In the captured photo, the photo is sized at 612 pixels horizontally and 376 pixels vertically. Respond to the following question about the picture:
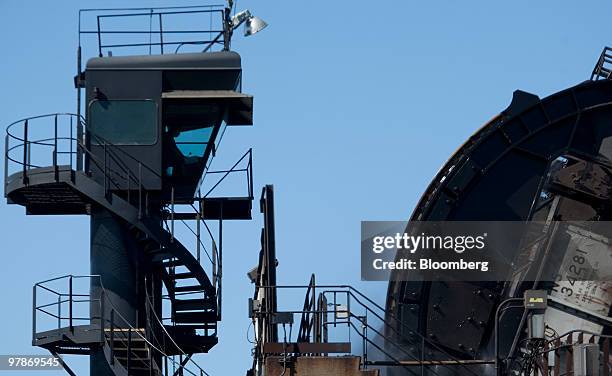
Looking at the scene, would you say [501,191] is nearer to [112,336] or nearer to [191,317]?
[191,317]

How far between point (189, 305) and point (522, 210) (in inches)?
295

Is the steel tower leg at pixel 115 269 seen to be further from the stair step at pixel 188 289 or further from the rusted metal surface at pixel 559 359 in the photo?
the rusted metal surface at pixel 559 359

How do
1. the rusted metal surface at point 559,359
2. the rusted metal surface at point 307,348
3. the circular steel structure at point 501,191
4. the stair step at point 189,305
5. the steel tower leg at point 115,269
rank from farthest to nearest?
the stair step at point 189,305
the circular steel structure at point 501,191
the steel tower leg at point 115,269
the rusted metal surface at point 307,348
the rusted metal surface at point 559,359

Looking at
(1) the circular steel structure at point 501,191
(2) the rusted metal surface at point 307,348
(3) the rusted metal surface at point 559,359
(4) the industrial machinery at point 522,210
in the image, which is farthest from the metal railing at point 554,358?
Result: (2) the rusted metal surface at point 307,348

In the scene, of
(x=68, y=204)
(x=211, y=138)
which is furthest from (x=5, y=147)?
(x=211, y=138)

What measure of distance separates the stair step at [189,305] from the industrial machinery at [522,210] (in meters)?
4.35

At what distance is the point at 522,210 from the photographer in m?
36.7

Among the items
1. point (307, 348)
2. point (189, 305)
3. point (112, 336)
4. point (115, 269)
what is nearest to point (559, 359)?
point (307, 348)

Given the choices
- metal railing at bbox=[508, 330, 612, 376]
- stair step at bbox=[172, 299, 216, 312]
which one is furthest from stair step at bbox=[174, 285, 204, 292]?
metal railing at bbox=[508, 330, 612, 376]

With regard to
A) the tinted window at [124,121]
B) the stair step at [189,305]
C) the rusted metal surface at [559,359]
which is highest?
the tinted window at [124,121]

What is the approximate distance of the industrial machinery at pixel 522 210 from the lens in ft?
116

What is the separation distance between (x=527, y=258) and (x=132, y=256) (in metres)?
8.15

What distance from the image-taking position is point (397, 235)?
36719mm

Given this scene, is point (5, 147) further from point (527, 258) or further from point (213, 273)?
point (527, 258)
